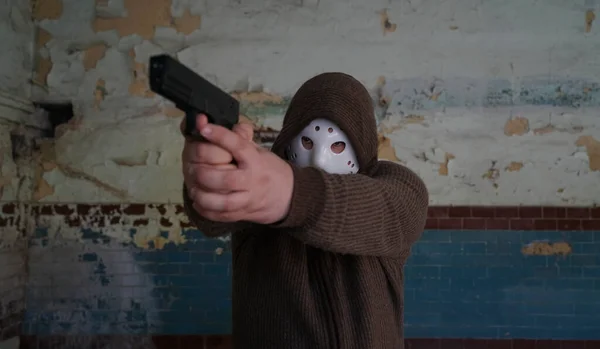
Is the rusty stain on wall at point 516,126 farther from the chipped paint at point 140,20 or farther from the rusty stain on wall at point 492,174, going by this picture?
the chipped paint at point 140,20

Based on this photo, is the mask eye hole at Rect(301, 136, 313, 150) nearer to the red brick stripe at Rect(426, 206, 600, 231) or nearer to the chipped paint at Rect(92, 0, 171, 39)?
the red brick stripe at Rect(426, 206, 600, 231)

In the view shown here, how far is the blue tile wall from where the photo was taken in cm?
221

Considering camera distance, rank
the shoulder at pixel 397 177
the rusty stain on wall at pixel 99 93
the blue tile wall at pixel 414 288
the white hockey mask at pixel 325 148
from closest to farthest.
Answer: the shoulder at pixel 397 177
the white hockey mask at pixel 325 148
the blue tile wall at pixel 414 288
the rusty stain on wall at pixel 99 93

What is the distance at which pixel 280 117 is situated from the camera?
2312 millimetres

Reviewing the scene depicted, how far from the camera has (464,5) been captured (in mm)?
2332

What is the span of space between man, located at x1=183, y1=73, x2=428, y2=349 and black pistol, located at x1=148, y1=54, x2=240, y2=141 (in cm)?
2

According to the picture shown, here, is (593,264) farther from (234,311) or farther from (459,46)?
(234,311)

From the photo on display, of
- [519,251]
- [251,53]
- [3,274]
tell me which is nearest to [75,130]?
[3,274]

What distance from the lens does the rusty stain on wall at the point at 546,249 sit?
2.23 meters

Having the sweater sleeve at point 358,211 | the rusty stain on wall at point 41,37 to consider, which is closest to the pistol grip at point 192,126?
the sweater sleeve at point 358,211

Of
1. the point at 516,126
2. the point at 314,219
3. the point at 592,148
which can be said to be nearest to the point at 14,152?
the point at 314,219

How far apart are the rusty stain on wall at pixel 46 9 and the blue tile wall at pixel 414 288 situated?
3.37ft

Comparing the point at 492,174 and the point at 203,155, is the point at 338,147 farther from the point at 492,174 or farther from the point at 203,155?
the point at 492,174

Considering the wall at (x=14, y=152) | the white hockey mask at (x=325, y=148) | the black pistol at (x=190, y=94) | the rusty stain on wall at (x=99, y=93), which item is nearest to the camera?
the black pistol at (x=190, y=94)
